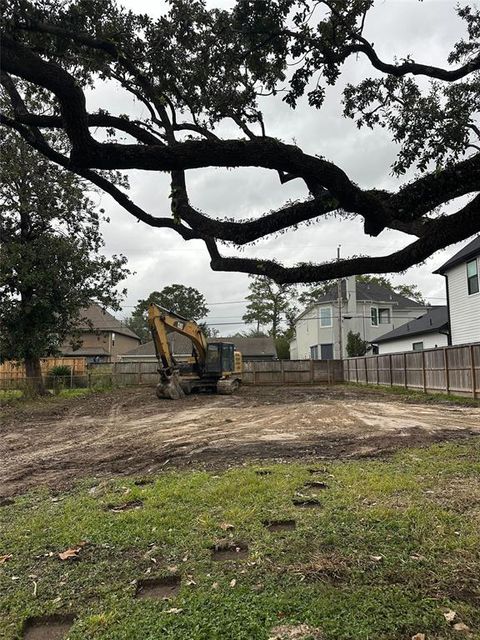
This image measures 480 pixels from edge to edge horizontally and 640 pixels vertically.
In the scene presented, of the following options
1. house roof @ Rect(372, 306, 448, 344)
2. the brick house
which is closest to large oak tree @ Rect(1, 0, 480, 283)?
house roof @ Rect(372, 306, 448, 344)

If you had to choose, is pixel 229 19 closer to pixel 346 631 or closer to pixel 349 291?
pixel 346 631

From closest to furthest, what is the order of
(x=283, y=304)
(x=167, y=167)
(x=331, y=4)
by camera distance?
1. (x=167, y=167)
2. (x=331, y=4)
3. (x=283, y=304)

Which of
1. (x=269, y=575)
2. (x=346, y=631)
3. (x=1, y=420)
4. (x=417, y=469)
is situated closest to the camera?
(x=346, y=631)

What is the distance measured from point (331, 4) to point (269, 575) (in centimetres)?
631

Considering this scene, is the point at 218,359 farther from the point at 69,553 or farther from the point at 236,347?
the point at 236,347

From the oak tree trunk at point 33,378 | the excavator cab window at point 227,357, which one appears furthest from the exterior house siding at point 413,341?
the oak tree trunk at point 33,378

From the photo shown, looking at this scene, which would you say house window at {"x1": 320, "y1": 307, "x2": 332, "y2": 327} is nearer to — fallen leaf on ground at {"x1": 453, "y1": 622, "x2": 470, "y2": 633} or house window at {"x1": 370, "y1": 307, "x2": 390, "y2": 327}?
house window at {"x1": 370, "y1": 307, "x2": 390, "y2": 327}

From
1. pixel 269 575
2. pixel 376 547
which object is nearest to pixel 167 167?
pixel 269 575

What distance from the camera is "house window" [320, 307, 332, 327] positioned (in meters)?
41.4

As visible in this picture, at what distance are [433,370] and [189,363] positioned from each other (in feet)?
37.4

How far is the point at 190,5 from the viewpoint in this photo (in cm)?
622

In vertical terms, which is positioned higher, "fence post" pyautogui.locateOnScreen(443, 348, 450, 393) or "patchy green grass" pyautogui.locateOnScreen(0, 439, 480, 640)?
"fence post" pyautogui.locateOnScreen(443, 348, 450, 393)

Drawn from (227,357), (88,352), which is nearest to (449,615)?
(227,357)

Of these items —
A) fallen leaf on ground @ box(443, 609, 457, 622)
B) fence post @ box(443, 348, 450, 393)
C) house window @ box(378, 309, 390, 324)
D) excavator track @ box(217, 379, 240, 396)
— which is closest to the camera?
fallen leaf on ground @ box(443, 609, 457, 622)
